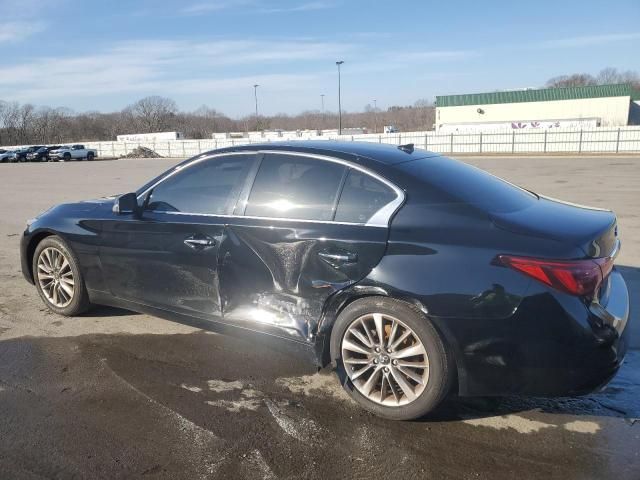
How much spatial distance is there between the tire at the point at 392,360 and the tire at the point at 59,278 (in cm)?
269

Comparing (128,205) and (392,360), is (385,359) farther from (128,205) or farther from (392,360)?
(128,205)

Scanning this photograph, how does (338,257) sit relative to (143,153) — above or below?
above

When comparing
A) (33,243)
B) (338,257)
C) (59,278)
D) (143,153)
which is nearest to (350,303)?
(338,257)

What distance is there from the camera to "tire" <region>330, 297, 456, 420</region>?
9.99 ft

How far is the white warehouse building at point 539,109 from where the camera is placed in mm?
56188

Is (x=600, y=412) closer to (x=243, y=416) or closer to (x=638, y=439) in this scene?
(x=638, y=439)

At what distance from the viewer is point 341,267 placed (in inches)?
131

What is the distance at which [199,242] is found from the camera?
3.91m

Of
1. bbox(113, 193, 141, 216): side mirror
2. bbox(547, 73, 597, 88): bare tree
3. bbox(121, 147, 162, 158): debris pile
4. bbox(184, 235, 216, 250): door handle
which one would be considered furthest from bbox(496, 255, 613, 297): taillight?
bbox(547, 73, 597, 88): bare tree

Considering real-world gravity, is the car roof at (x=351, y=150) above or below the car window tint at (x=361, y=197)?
above

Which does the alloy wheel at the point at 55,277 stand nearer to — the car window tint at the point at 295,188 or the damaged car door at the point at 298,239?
the damaged car door at the point at 298,239

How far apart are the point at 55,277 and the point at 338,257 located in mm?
3100

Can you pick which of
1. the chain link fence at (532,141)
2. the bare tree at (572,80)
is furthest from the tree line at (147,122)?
the chain link fence at (532,141)

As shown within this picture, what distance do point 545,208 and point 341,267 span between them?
1448 mm
